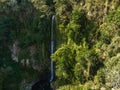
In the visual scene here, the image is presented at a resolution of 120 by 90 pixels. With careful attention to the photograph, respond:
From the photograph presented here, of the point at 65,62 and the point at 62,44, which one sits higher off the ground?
the point at 62,44

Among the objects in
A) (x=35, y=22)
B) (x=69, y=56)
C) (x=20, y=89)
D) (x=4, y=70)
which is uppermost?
(x=35, y=22)

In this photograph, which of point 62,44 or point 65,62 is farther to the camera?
point 62,44

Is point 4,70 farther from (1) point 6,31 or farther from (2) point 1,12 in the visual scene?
(2) point 1,12

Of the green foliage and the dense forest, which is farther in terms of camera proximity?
the green foliage

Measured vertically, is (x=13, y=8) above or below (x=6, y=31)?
above

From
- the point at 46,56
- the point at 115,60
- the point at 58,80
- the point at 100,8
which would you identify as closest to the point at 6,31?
the point at 46,56

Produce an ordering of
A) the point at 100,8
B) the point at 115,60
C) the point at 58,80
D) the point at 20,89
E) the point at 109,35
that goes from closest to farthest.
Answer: the point at 115,60 → the point at 109,35 → the point at 100,8 → the point at 58,80 → the point at 20,89

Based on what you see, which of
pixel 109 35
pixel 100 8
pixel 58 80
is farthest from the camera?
pixel 58 80

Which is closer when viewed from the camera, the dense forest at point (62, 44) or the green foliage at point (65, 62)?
the dense forest at point (62, 44)
